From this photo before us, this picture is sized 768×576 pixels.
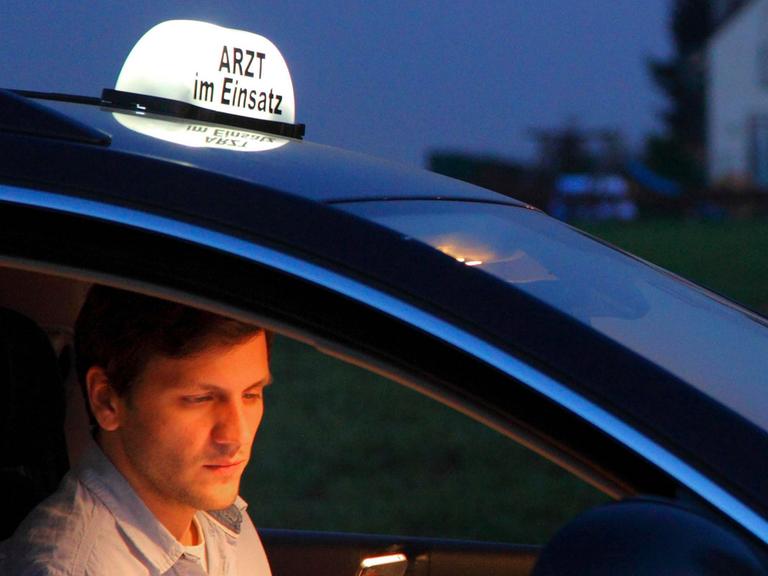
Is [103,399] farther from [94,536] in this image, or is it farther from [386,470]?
[386,470]

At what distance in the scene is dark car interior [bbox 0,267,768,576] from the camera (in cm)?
112

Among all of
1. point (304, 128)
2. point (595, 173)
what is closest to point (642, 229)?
point (595, 173)

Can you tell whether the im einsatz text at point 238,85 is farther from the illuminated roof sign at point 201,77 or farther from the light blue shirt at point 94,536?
the light blue shirt at point 94,536

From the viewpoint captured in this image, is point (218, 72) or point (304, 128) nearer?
point (218, 72)

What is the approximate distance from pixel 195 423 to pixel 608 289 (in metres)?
0.48

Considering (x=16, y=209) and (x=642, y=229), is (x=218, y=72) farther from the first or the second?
(x=642, y=229)

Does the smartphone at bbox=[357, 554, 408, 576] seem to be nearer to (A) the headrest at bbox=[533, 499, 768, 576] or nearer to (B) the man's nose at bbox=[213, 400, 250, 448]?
(B) the man's nose at bbox=[213, 400, 250, 448]

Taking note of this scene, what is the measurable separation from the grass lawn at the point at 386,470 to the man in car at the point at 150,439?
3.68 m

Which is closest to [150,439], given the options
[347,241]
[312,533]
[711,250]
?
[347,241]

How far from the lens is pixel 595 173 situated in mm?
39844

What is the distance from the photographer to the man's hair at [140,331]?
5.42 feet

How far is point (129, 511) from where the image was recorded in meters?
1.68

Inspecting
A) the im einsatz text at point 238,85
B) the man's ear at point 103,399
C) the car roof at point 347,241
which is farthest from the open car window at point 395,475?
the car roof at point 347,241

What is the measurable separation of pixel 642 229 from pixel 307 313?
82.6 ft
